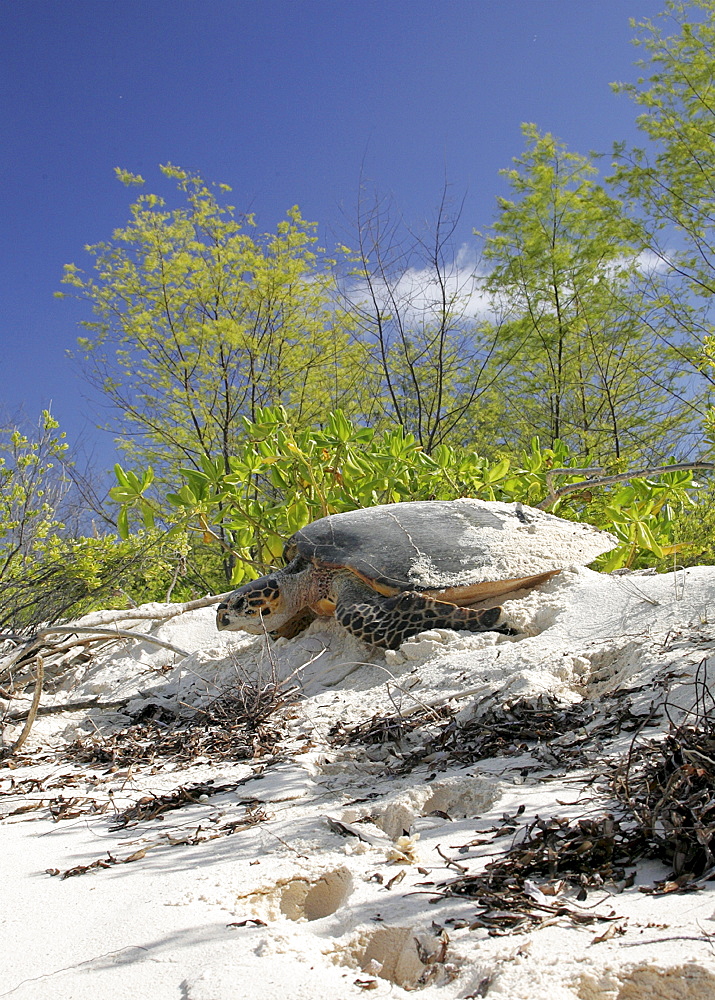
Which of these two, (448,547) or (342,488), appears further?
(342,488)

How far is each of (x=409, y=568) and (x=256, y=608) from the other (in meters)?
0.86

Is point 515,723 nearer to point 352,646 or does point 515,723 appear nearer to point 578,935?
point 578,935

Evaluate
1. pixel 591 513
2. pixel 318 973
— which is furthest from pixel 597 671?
pixel 591 513

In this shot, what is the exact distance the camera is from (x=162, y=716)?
3.25 metres

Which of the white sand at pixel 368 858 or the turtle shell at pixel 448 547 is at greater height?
the turtle shell at pixel 448 547

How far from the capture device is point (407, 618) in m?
3.28

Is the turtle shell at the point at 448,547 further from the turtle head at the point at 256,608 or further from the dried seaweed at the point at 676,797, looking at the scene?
the dried seaweed at the point at 676,797

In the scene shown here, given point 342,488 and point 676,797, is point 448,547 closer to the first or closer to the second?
point 342,488

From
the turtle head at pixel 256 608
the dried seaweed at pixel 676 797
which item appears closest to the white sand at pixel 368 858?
the dried seaweed at pixel 676 797

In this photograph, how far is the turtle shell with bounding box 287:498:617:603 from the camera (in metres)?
3.31

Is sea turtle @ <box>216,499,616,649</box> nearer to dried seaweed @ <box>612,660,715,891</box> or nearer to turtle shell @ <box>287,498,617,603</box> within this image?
turtle shell @ <box>287,498,617,603</box>

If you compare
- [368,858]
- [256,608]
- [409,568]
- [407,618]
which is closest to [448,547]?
[409,568]

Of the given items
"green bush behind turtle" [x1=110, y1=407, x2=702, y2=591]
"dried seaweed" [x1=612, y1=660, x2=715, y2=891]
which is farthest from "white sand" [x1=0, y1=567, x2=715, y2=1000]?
"green bush behind turtle" [x1=110, y1=407, x2=702, y2=591]

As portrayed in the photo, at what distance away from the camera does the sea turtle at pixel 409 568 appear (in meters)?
3.28
